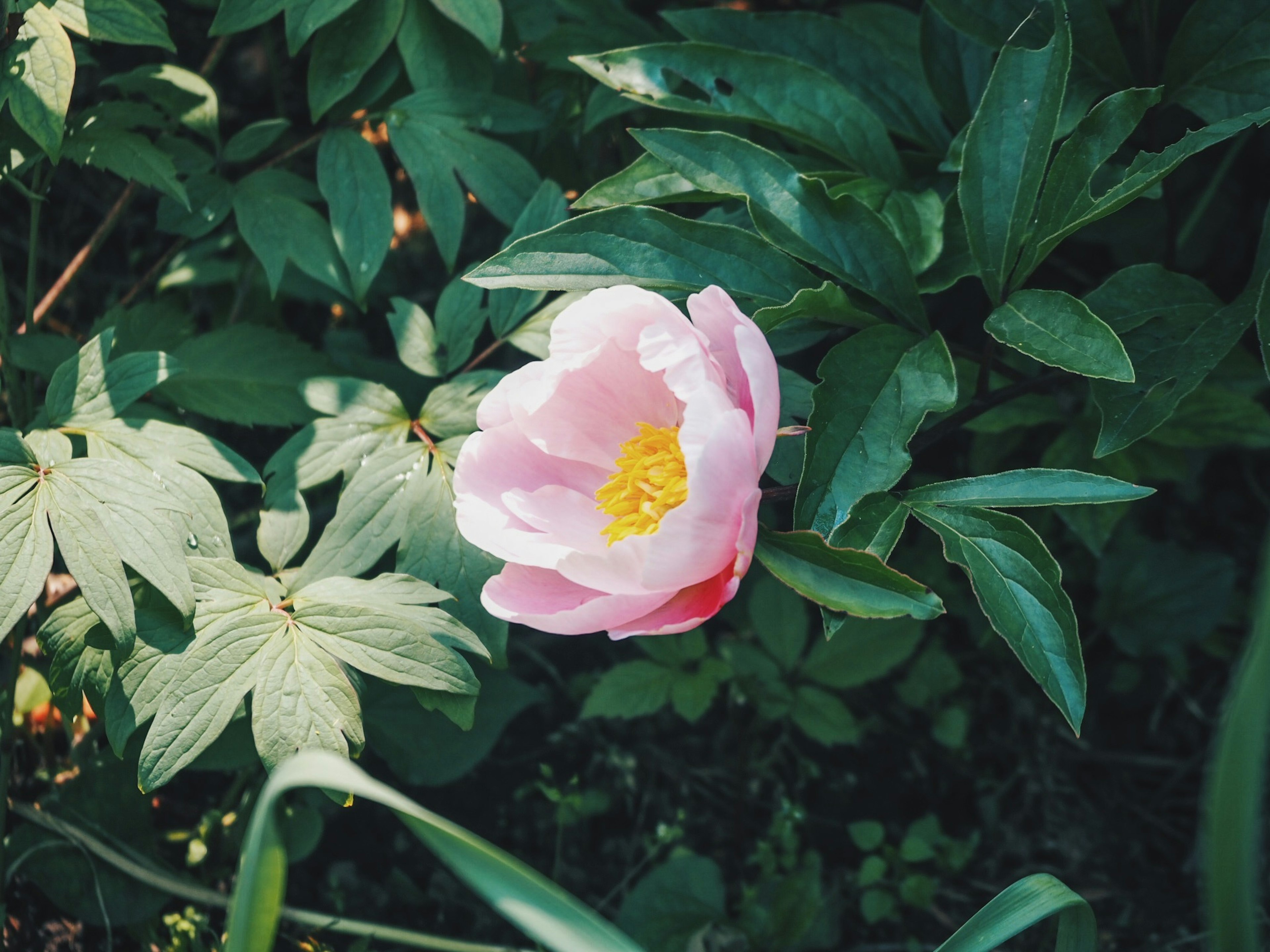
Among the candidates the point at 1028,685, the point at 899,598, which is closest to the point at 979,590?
the point at 899,598

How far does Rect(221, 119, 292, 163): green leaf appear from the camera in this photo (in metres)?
1.39

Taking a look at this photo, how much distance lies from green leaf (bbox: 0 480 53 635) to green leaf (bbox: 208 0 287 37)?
651 mm

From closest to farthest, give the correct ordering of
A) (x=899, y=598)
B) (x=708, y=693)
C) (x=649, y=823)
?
(x=899, y=598), (x=708, y=693), (x=649, y=823)

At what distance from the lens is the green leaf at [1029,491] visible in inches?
33.5

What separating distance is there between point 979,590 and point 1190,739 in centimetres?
111

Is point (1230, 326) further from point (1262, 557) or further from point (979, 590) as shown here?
point (1262, 557)

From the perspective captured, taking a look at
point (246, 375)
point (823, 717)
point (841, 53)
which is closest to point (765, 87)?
point (841, 53)

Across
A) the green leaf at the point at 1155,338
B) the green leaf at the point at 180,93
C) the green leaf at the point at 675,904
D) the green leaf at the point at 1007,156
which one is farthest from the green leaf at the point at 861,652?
the green leaf at the point at 180,93

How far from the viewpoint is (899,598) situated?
82cm

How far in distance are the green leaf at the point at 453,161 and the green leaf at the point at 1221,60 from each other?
2.76 feet

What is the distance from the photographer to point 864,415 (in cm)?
97

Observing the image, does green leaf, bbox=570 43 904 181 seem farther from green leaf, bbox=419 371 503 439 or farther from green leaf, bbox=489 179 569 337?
green leaf, bbox=419 371 503 439

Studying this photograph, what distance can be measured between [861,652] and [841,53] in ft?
3.02

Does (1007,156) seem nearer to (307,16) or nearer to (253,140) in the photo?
(307,16)
